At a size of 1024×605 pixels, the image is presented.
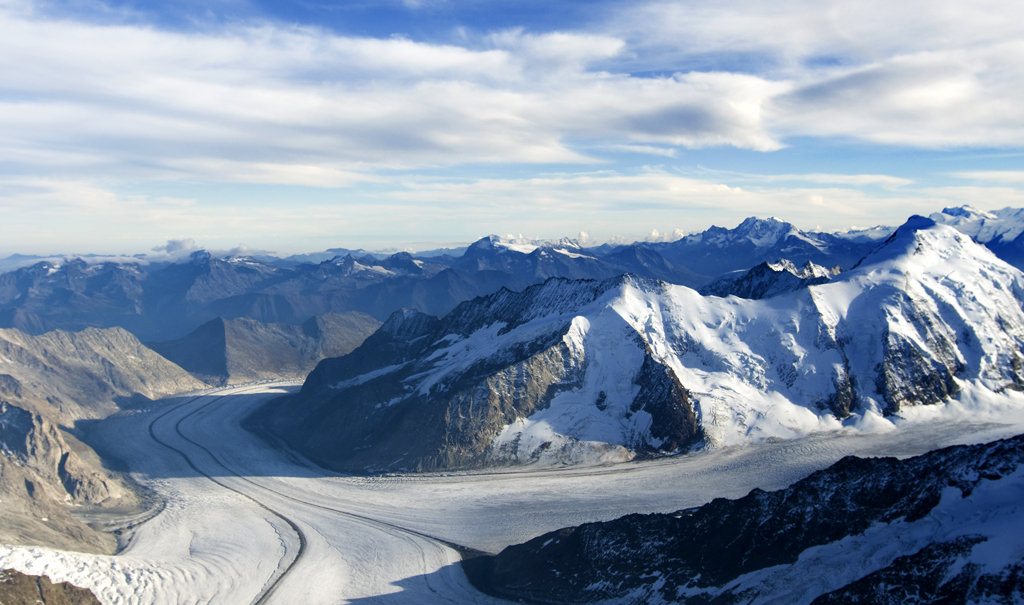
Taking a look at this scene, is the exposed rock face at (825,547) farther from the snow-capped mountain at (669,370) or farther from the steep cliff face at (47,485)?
the steep cliff face at (47,485)

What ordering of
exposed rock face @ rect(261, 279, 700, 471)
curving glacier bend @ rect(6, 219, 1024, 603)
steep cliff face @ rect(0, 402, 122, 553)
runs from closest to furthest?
steep cliff face @ rect(0, 402, 122, 553)
curving glacier bend @ rect(6, 219, 1024, 603)
exposed rock face @ rect(261, 279, 700, 471)

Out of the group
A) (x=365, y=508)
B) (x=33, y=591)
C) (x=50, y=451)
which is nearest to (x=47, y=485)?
(x=50, y=451)

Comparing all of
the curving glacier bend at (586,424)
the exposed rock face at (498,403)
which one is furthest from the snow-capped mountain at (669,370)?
the curving glacier bend at (586,424)

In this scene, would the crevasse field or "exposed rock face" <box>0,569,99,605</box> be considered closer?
"exposed rock face" <box>0,569,99,605</box>

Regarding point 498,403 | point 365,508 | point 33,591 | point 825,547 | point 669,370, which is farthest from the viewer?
point 669,370

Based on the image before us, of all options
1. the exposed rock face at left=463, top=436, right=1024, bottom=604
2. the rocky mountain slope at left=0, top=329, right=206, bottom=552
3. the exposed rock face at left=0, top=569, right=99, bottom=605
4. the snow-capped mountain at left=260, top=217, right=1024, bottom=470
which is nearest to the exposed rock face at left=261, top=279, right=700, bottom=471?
the snow-capped mountain at left=260, top=217, right=1024, bottom=470

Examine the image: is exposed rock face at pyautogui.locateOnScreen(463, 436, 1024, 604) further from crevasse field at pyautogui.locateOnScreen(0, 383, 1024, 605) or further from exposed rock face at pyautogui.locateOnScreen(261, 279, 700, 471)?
exposed rock face at pyautogui.locateOnScreen(261, 279, 700, 471)

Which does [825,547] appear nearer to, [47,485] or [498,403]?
[498,403]
